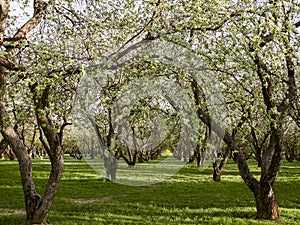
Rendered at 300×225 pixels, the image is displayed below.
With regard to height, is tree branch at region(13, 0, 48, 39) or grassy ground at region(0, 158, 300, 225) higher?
tree branch at region(13, 0, 48, 39)

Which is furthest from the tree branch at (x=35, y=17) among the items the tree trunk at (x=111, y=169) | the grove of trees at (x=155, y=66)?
the tree trunk at (x=111, y=169)

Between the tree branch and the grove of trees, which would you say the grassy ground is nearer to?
the grove of trees

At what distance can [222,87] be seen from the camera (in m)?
11.3

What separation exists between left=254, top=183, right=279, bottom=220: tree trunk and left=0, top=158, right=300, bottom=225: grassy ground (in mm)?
384

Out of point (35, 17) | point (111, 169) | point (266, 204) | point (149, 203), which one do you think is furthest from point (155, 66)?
point (111, 169)

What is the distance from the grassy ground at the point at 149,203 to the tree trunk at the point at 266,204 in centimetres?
38

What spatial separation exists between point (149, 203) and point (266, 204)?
5593 millimetres

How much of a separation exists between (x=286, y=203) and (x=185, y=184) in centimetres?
890

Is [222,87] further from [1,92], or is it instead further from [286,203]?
[286,203]

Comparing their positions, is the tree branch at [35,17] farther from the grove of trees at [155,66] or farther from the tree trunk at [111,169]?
the tree trunk at [111,169]

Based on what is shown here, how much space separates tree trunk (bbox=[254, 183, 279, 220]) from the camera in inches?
516

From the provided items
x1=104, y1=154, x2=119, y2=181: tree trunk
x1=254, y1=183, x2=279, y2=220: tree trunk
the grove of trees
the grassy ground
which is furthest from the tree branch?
x1=104, y1=154, x2=119, y2=181: tree trunk

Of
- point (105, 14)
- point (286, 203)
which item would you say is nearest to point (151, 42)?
point (105, 14)

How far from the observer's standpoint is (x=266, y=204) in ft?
43.1
